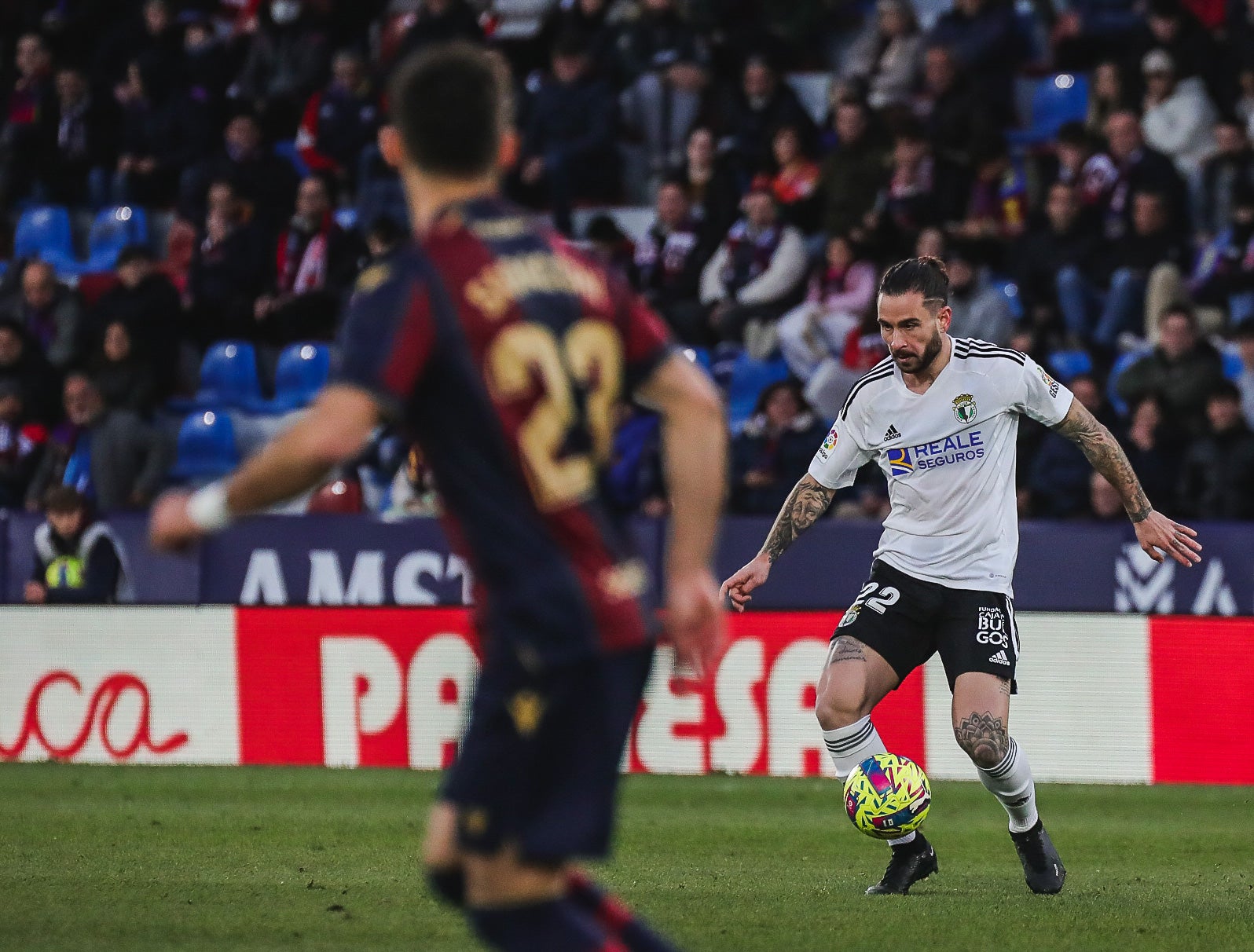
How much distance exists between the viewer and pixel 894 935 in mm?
6238

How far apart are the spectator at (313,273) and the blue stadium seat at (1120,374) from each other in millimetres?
6465

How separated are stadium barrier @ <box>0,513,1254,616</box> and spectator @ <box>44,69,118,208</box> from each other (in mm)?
5505

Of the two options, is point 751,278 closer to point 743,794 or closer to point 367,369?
point 743,794

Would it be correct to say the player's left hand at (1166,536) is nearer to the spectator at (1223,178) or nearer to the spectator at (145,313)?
the spectator at (1223,178)

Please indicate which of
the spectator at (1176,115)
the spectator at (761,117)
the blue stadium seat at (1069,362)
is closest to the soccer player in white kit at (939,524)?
the blue stadium seat at (1069,362)

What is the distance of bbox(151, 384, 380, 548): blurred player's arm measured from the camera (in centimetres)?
342

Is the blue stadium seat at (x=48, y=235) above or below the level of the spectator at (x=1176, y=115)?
below

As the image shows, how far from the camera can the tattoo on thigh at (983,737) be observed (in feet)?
22.4

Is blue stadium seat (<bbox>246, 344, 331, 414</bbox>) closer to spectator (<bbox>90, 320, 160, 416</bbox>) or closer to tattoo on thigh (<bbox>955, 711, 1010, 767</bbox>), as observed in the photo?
spectator (<bbox>90, 320, 160, 416</bbox>)

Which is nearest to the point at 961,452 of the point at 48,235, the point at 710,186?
the point at 710,186

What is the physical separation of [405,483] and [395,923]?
817 cm

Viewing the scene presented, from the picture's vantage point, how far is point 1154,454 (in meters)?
12.9

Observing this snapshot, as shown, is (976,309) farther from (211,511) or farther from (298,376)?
(211,511)

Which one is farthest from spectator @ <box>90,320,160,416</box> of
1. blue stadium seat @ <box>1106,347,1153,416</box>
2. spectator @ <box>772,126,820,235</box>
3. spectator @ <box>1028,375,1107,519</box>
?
blue stadium seat @ <box>1106,347,1153,416</box>
